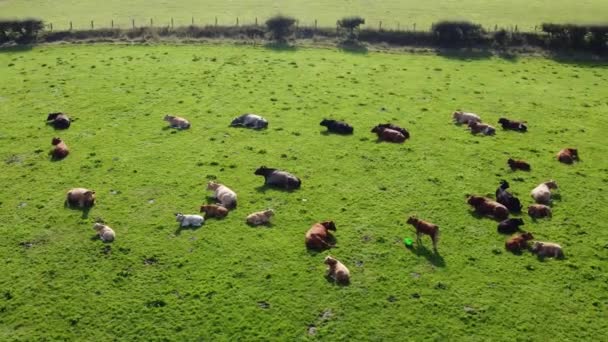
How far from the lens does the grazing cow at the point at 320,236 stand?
2120 cm

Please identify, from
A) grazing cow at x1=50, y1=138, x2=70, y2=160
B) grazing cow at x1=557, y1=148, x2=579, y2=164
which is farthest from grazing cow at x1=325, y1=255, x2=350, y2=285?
grazing cow at x1=50, y1=138, x2=70, y2=160

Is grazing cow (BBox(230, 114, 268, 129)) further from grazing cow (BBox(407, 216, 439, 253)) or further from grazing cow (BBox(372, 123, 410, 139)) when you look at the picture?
grazing cow (BBox(407, 216, 439, 253))

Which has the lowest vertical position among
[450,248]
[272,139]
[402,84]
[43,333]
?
[43,333]

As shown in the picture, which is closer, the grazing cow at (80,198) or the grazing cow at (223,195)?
the grazing cow at (223,195)

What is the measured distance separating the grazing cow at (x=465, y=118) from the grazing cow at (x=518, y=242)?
494 inches

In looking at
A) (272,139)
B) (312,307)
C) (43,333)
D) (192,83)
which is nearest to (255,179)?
(272,139)

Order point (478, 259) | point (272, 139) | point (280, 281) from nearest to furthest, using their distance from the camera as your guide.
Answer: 1. point (280, 281)
2. point (478, 259)
3. point (272, 139)

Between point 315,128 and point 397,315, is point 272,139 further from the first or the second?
point 397,315

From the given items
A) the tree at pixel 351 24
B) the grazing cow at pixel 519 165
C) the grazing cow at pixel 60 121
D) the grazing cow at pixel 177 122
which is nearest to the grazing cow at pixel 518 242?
the grazing cow at pixel 519 165

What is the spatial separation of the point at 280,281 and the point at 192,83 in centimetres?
2308

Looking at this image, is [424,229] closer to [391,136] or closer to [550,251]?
[550,251]

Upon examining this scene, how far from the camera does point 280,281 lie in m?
19.6

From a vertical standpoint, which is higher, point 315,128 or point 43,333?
point 315,128

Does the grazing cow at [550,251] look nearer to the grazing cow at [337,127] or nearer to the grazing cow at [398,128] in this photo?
the grazing cow at [398,128]
